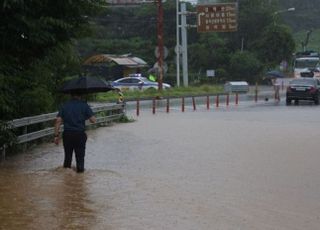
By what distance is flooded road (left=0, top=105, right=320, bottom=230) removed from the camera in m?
8.57

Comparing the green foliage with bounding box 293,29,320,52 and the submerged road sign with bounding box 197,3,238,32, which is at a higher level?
the submerged road sign with bounding box 197,3,238,32

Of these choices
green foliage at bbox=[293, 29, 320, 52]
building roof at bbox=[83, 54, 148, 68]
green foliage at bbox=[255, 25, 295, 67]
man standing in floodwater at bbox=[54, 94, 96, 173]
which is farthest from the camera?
green foliage at bbox=[293, 29, 320, 52]

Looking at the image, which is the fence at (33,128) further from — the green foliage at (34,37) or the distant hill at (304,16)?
the distant hill at (304,16)

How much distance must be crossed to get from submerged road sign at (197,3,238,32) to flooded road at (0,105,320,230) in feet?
106

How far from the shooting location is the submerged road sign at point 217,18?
167 ft

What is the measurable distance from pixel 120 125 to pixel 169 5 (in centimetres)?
6574

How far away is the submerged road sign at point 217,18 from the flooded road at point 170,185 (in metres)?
32.4

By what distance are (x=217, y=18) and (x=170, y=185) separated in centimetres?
4122

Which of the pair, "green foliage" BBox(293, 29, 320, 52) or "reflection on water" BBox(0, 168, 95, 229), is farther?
"green foliage" BBox(293, 29, 320, 52)

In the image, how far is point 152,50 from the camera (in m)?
85.1

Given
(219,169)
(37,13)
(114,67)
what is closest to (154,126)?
(219,169)

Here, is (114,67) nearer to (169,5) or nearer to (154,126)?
(169,5)

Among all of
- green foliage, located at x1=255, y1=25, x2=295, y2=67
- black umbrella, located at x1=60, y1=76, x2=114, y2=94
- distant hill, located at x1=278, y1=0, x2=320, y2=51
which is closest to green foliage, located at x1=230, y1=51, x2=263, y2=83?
green foliage, located at x1=255, y1=25, x2=295, y2=67

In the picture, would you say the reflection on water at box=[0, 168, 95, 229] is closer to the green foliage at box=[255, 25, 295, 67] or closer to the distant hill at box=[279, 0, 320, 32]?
the green foliage at box=[255, 25, 295, 67]
